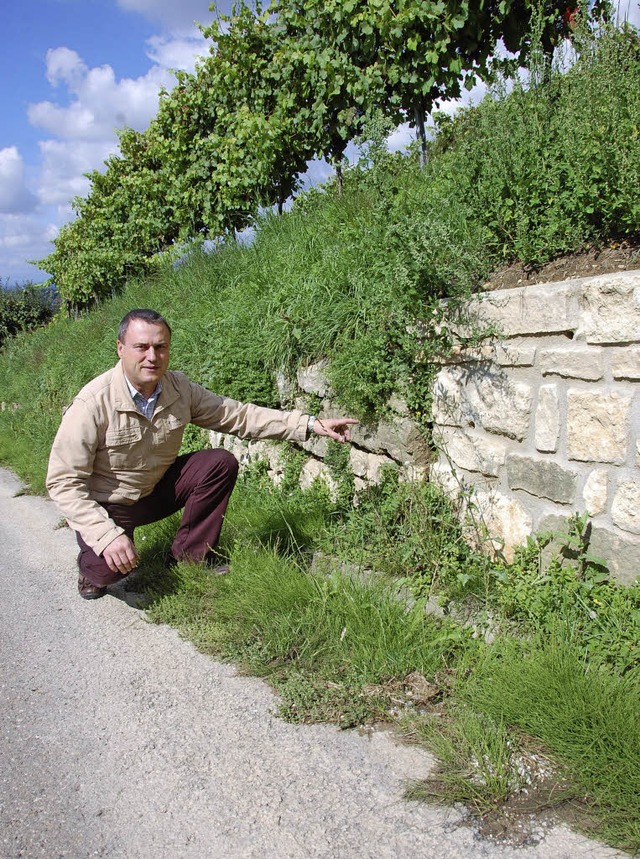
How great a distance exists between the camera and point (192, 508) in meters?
4.31

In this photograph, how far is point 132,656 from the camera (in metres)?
3.56

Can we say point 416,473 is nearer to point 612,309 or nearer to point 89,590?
point 612,309

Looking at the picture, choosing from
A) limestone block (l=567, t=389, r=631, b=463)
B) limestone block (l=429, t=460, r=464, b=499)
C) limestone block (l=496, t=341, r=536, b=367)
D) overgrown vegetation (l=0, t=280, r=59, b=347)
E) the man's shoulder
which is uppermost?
overgrown vegetation (l=0, t=280, r=59, b=347)

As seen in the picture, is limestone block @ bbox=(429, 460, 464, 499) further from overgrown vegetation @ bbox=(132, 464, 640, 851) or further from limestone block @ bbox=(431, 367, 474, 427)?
limestone block @ bbox=(431, 367, 474, 427)

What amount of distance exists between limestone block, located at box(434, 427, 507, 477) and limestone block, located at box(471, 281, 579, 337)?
1.99 ft

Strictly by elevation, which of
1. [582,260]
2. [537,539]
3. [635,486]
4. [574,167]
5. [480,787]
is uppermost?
[574,167]

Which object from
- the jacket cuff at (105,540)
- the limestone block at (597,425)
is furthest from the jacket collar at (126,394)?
the limestone block at (597,425)

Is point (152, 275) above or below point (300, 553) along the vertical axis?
above

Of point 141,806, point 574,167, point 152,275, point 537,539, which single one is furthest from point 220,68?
point 141,806

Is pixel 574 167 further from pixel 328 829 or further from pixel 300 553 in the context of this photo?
pixel 328 829

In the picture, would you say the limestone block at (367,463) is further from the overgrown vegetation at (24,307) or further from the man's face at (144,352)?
the overgrown vegetation at (24,307)

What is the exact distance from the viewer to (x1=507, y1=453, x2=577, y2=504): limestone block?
3.38 m

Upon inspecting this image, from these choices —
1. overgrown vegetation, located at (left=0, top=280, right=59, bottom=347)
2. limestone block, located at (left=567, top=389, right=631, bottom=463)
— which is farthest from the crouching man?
overgrown vegetation, located at (left=0, top=280, right=59, bottom=347)

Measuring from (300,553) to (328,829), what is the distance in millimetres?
1980
